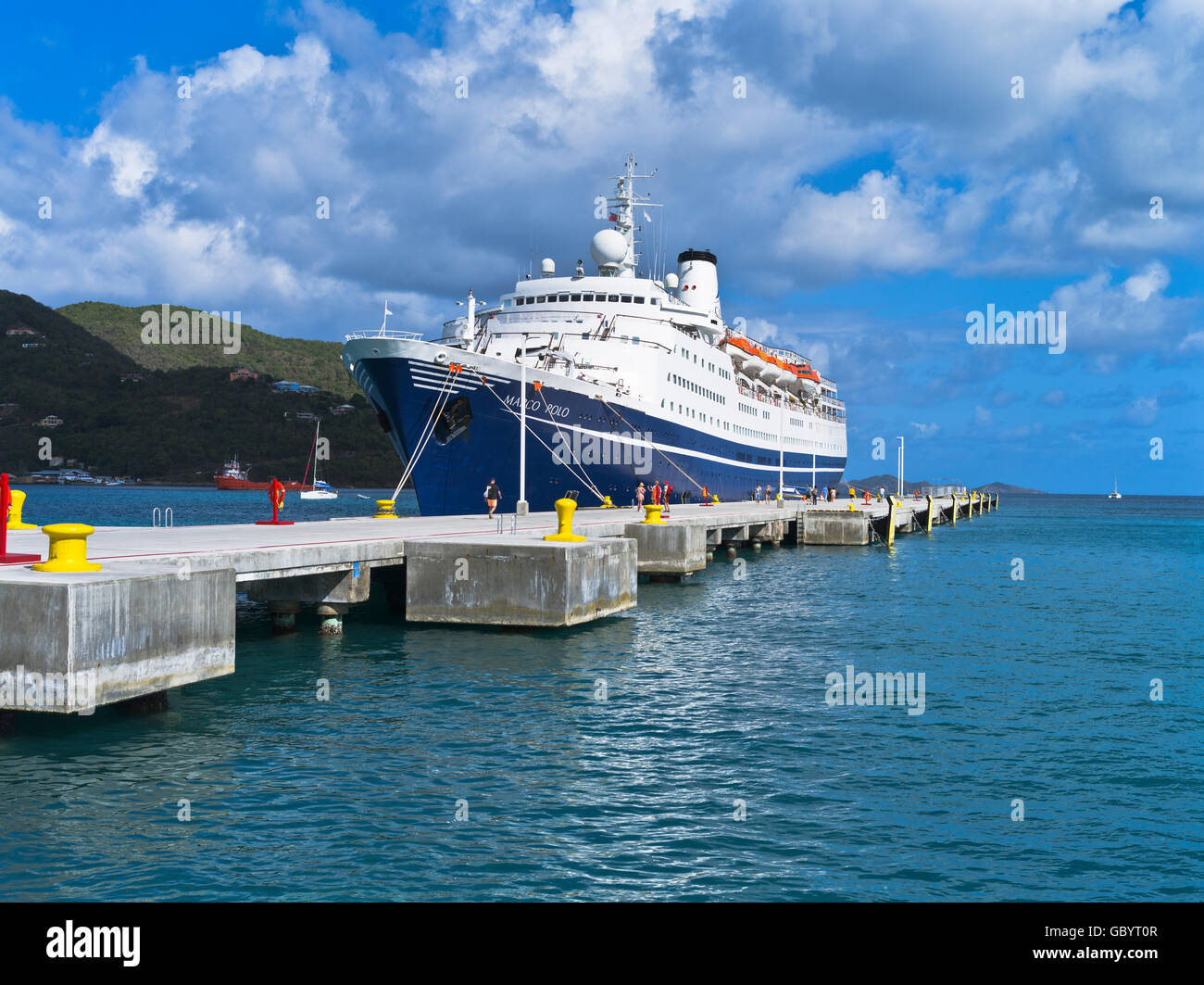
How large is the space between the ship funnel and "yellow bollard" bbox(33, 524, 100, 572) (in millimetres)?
58970

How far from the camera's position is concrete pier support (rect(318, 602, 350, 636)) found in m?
19.5

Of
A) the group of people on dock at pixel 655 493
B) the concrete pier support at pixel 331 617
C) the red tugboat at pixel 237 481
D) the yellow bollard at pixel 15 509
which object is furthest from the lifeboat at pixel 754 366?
the red tugboat at pixel 237 481

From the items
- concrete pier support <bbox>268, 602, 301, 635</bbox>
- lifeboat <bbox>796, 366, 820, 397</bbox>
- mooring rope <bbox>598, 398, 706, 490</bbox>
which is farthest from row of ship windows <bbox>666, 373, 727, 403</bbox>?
Answer: concrete pier support <bbox>268, 602, 301, 635</bbox>

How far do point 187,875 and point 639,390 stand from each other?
3887 centimetres

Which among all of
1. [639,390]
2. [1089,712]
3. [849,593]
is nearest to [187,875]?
[1089,712]

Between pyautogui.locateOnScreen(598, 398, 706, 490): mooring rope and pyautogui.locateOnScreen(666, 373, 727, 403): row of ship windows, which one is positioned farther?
pyautogui.locateOnScreen(666, 373, 727, 403): row of ship windows

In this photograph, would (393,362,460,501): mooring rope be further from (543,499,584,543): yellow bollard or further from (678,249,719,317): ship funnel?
(678,249,719,317): ship funnel

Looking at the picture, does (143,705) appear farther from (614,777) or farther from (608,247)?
(608,247)

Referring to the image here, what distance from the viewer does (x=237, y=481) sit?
14500cm

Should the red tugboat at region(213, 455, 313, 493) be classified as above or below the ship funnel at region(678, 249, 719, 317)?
below

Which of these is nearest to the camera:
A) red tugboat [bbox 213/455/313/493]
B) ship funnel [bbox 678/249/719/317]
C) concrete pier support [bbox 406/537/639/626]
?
concrete pier support [bbox 406/537/639/626]

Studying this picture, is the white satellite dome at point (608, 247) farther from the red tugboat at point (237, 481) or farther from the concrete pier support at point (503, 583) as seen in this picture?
the red tugboat at point (237, 481)
